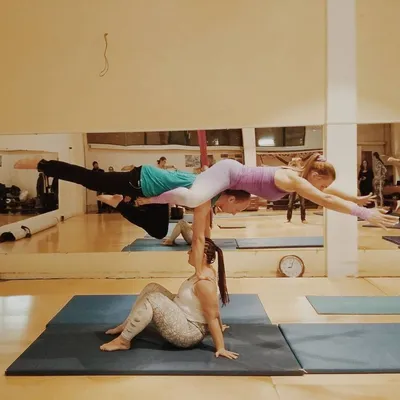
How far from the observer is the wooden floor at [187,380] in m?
3.04

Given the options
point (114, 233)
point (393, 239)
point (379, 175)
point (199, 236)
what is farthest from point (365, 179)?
point (114, 233)

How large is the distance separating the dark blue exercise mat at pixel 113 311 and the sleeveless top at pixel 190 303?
0.77 meters

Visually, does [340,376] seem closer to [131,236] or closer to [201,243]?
[201,243]

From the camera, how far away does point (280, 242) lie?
262 inches

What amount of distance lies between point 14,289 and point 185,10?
3944 millimetres

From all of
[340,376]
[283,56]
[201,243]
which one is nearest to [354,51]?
[283,56]

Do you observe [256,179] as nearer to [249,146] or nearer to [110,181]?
[110,181]

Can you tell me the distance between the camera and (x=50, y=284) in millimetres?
5898

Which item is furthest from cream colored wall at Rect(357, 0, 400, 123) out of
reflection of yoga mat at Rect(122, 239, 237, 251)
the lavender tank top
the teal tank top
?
the teal tank top

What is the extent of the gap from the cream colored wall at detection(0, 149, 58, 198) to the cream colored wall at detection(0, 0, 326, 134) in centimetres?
73

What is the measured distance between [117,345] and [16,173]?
3.85m

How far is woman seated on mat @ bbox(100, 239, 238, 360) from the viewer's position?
11.6ft

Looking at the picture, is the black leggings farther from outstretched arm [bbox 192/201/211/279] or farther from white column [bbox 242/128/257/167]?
white column [bbox 242/128/257/167]

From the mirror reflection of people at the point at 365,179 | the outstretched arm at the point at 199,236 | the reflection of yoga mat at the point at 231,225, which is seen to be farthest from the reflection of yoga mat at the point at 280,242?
the outstretched arm at the point at 199,236
